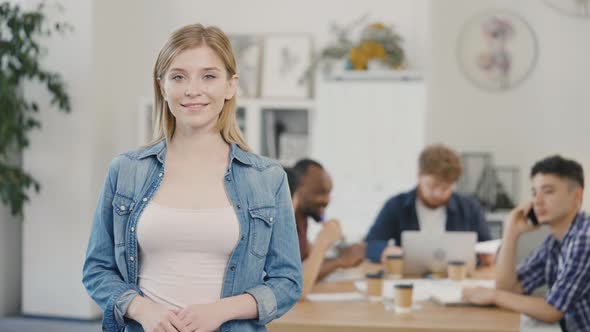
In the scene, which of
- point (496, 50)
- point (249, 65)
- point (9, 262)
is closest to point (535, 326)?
point (496, 50)

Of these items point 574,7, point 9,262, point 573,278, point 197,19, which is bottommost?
point 9,262

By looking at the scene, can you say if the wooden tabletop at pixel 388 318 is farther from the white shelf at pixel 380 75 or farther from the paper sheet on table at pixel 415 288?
the white shelf at pixel 380 75

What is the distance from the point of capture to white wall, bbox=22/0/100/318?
5238 millimetres

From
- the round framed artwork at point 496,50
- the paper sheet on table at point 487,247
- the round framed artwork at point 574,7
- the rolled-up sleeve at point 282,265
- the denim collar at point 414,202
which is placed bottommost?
the paper sheet on table at point 487,247

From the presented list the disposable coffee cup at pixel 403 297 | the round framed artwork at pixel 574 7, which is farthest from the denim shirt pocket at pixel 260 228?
the round framed artwork at pixel 574 7

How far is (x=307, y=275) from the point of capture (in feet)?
9.54

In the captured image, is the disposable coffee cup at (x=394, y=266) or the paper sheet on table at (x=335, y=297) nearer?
the paper sheet on table at (x=335, y=297)

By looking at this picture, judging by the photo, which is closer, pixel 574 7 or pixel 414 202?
pixel 414 202

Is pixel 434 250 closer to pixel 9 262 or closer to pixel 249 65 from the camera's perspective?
pixel 249 65

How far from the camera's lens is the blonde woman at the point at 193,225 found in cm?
152

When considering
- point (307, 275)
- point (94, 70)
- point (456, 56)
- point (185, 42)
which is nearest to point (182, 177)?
point (185, 42)

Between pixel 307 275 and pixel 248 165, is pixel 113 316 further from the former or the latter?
pixel 307 275

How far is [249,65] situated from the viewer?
5.97m

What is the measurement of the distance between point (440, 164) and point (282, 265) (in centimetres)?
240
